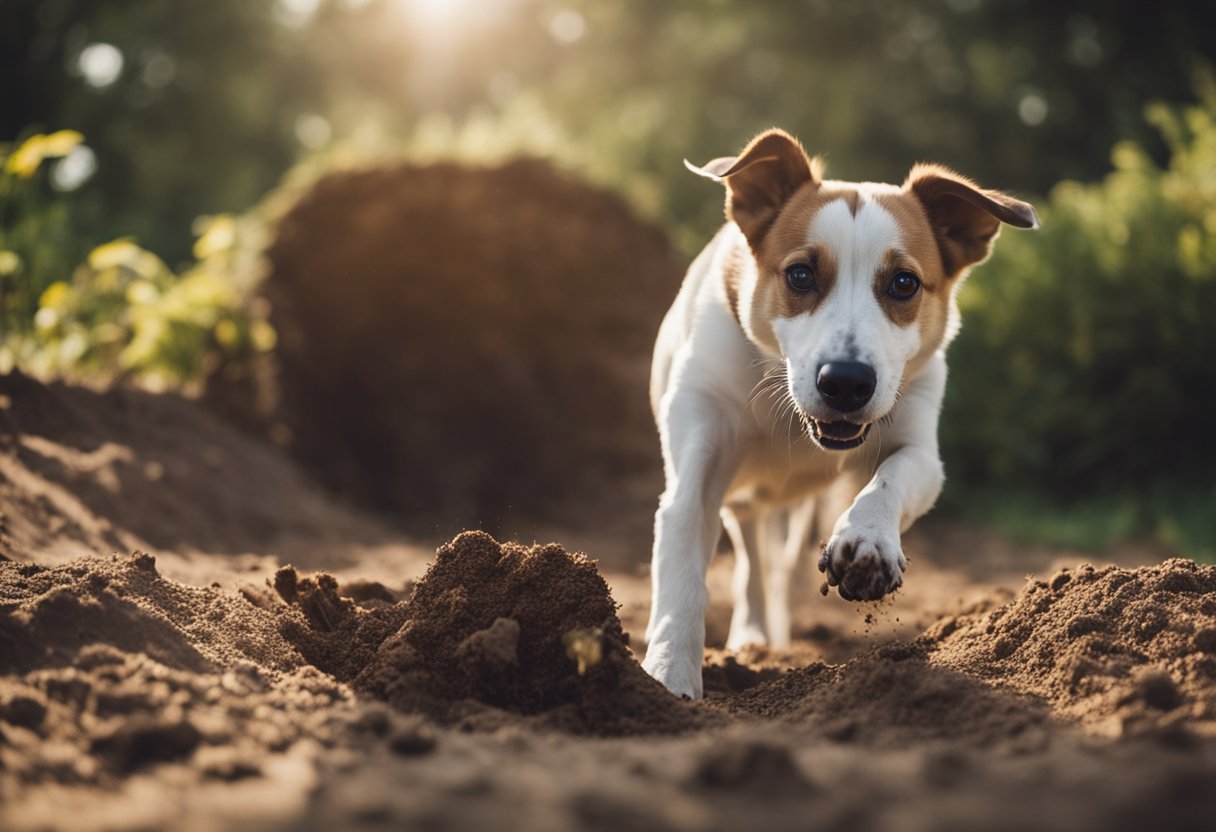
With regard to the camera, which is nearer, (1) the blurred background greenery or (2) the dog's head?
(2) the dog's head

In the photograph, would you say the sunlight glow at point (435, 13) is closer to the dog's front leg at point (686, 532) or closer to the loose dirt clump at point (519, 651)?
the dog's front leg at point (686, 532)

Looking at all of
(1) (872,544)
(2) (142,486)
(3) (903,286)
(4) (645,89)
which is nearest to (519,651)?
(1) (872,544)

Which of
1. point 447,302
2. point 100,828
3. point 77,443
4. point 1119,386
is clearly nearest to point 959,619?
point 100,828

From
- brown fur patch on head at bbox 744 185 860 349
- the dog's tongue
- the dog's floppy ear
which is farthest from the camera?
the dog's floppy ear

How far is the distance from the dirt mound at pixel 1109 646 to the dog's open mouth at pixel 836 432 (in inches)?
30.6

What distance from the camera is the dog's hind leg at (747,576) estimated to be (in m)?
5.79

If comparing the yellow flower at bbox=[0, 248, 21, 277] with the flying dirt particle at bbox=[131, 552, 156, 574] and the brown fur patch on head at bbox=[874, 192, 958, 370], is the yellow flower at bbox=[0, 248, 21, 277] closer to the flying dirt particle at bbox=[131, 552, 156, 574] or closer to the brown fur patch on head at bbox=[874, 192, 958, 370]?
the flying dirt particle at bbox=[131, 552, 156, 574]

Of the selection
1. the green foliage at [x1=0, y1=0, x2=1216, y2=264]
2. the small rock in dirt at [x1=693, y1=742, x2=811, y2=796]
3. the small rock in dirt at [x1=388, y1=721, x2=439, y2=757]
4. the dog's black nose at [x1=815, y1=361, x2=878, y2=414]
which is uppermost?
the green foliage at [x1=0, y1=0, x2=1216, y2=264]

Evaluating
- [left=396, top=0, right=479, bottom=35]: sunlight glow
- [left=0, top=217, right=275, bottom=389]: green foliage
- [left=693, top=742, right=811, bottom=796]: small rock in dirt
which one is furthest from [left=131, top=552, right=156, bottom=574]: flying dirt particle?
[left=396, top=0, right=479, bottom=35]: sunlight glow

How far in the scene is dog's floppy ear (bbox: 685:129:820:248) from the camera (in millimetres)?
4812

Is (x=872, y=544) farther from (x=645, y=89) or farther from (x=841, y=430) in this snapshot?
(x=645, y=89)

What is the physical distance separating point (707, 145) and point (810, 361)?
13.2 metres

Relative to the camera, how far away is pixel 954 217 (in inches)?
197

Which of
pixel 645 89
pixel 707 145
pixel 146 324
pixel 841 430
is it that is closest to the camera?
pixel 841 430
